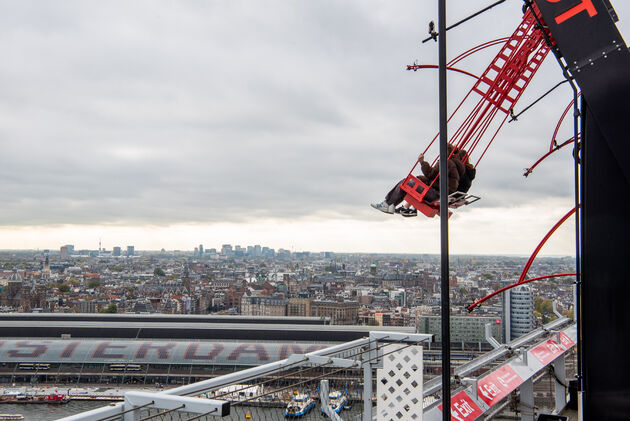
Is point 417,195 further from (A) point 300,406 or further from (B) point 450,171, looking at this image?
(A) point 300,406

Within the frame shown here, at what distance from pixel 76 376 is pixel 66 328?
6159mm

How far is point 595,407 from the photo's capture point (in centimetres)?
142

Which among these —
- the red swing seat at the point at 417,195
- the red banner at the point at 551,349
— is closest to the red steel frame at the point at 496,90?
the red swing seat at the point at 417,195

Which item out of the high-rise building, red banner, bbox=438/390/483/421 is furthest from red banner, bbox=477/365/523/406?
the high-rise building

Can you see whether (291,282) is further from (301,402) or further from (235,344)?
(301,402)

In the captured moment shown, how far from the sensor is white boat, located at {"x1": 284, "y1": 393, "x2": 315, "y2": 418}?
234cm

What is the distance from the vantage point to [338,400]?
8.38ft

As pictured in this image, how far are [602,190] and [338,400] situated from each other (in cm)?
167

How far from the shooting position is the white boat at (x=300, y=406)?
234cm

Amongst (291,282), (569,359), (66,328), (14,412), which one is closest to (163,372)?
(14,412)

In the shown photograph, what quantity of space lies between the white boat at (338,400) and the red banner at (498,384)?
97cm

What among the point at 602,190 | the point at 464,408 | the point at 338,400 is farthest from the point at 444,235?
the point at 464,408

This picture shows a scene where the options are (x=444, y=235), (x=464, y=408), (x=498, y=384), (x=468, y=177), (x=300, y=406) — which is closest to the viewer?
(x=444, y=235)

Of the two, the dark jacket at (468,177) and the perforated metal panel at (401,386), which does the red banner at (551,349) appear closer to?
the dark jacket at (468,177)
